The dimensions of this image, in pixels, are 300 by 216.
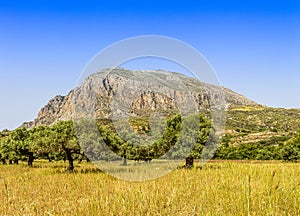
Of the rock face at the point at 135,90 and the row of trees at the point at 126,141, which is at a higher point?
the rock face at the point at 135,90

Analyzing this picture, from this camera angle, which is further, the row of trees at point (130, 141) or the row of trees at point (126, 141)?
the row of trees at point (126, 141)

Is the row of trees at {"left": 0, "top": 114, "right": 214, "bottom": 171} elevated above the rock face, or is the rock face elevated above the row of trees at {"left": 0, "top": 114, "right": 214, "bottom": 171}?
the rock face

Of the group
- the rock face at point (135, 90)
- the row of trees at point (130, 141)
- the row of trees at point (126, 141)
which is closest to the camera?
the rock face at point (135, 90)

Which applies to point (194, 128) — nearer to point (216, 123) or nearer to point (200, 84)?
point (216, 123)

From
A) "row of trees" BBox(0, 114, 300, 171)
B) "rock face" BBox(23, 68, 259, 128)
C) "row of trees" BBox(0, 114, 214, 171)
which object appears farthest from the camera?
"row of trees" BBox(0, 114, 214, 171)

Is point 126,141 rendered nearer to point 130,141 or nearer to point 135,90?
point 130,141

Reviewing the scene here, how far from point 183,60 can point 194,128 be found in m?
11.5

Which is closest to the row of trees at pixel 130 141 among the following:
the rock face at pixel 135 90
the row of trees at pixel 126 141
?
the row of trees at pixel 126 141

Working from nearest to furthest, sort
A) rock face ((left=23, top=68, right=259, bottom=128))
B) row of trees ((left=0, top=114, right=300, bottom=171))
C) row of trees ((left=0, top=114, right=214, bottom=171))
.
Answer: rock face ((left=23, top=68, right=259, bottom=128)) → row of trees ((left=0, top=114, right=300, bottom=171)) → row of trees ((left=0, top=114, right=214, bottom=171))

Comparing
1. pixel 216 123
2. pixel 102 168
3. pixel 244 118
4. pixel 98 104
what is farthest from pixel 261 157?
pixel 244 118

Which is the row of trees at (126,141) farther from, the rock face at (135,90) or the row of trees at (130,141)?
the rock face at (135,90)

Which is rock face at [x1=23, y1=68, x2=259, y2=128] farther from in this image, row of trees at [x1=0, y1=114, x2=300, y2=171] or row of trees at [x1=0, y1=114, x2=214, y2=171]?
row of trees at [x1=0, y1=114, x2=214, y2=171]

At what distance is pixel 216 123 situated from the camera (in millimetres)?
24172

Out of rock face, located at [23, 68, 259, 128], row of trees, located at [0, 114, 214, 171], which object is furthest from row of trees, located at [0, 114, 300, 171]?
rock face, located at [23, 68, 259, 128]
